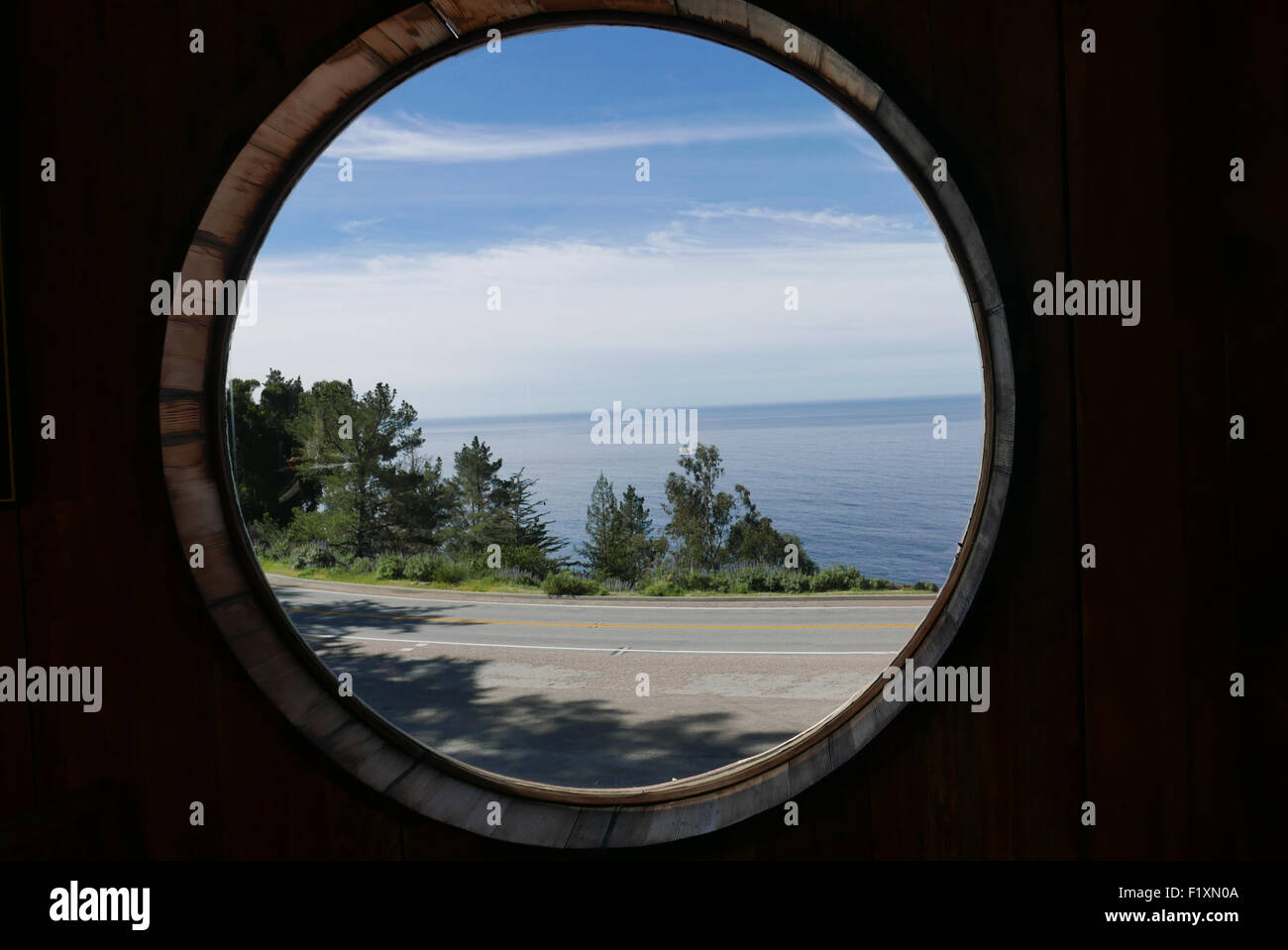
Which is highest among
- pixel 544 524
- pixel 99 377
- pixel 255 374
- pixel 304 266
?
pixel 304 266

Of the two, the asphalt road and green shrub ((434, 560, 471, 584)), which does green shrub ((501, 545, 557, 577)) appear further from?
green shrub ((434, 560, 471, 584))

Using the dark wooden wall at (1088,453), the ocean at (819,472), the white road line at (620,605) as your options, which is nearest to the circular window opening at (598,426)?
the dark wooden wall at (1088,453)

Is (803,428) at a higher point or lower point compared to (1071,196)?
higher

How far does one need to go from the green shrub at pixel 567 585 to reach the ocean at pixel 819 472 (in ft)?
→ 5.87

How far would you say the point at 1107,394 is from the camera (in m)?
1.08

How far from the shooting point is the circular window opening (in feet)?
4.05

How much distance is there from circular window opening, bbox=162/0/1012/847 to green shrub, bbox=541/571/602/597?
13 cm

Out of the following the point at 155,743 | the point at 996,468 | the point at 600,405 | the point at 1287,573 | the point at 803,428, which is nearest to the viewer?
the point at 1287,573

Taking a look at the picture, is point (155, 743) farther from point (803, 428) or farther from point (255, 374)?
point (803, 428)

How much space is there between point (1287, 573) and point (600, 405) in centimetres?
3498

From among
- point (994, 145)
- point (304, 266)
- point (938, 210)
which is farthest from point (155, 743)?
point (304, 266)

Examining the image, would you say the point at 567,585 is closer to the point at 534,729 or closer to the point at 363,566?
the point at 363,566

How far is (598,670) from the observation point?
18.4 metres

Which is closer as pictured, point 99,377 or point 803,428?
point 99,377
